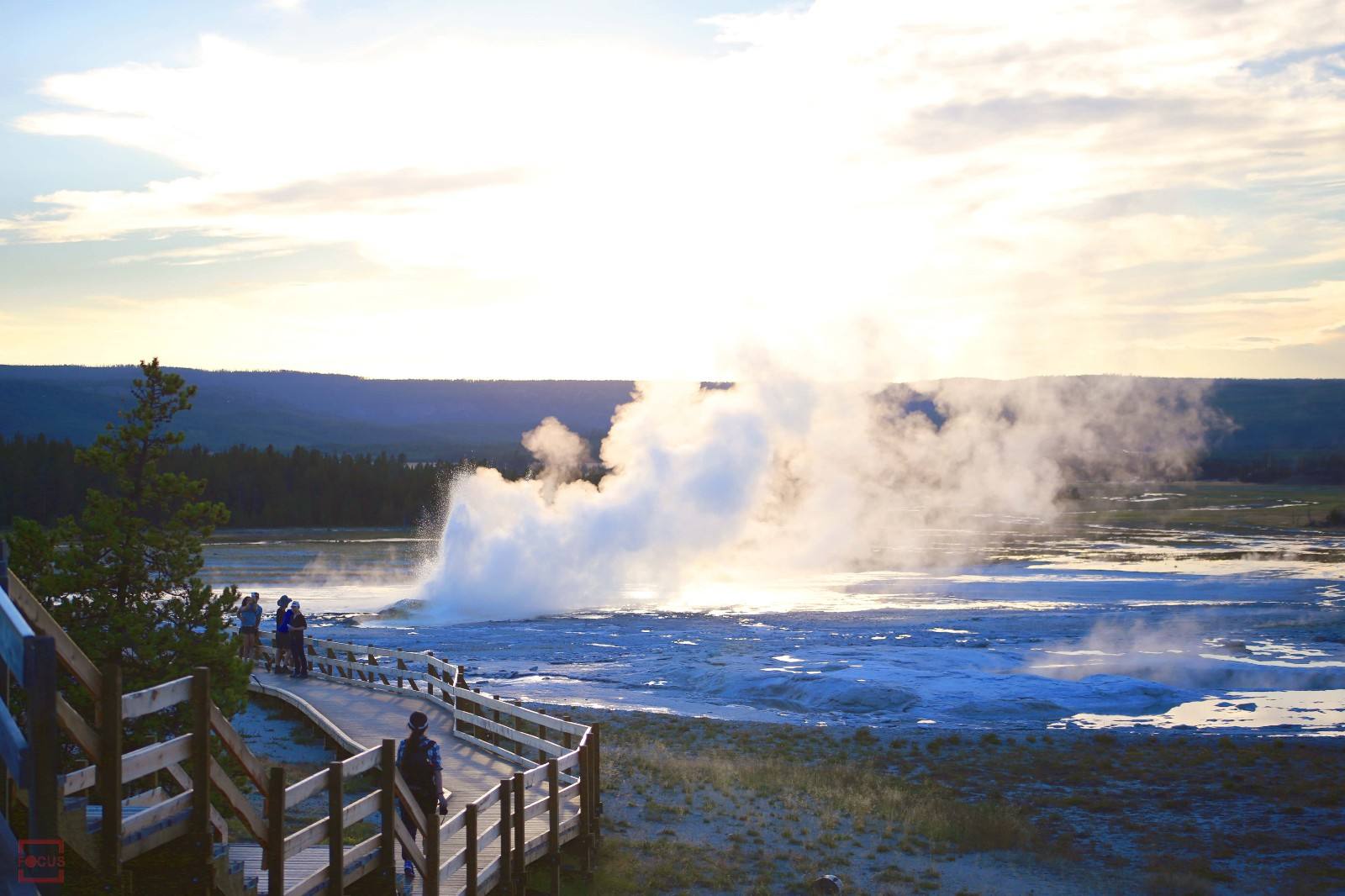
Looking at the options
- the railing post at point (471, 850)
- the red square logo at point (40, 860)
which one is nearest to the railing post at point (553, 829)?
the railing post at point (471, 850)

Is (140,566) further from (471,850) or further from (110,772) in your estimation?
(110,772)

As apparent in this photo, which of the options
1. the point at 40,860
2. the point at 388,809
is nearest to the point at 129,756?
the point at 40,860

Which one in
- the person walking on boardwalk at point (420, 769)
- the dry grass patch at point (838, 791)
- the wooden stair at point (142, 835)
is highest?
the wooden stair at point (142, 835)

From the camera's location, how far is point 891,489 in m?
143

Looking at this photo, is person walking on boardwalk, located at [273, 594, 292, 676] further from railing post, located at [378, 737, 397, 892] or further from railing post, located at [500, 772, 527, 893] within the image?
railing post, located at [378, 737, 397, 892]

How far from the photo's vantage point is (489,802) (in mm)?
13375

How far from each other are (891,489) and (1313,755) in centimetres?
12049

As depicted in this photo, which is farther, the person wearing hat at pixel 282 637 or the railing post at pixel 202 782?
the person wearing hat at pixel 282 637

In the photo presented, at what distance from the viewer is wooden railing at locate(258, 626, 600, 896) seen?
9961mm

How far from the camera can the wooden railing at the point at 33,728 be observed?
6.24 meters

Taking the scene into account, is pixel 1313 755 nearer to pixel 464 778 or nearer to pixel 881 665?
pixel 881 665

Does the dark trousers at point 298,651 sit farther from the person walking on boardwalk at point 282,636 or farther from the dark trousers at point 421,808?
the dark trousers at point 421,808

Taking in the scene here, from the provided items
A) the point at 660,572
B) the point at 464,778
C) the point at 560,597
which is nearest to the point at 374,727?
the point at 464,778

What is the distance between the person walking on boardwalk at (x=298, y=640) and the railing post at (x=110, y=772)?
21.1 meters
